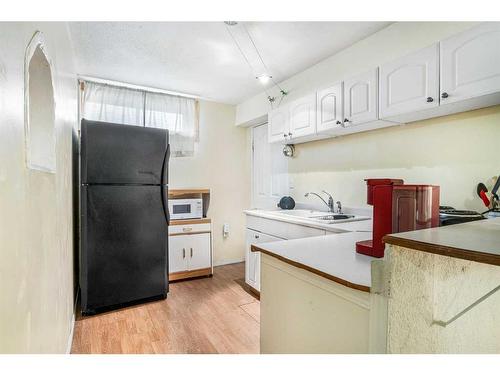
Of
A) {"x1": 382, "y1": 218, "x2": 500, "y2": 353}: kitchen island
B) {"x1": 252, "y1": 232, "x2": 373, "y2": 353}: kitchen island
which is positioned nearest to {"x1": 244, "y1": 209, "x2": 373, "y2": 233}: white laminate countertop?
{"x1": 252, "y1": 232, "x2": 373, "y2": 353}: kitchen island

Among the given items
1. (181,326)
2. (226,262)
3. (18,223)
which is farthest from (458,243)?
(226,262)

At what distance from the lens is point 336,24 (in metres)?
2.06

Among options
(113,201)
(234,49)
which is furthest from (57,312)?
(234,49)

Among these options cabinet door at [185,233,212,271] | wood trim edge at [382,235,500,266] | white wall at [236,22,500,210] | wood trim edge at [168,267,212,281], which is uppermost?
white wall at [236,22,500,210]

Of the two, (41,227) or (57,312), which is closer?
(41,227)

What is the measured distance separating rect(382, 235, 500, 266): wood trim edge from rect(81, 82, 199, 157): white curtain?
326 cm

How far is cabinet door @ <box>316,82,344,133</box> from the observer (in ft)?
7.43

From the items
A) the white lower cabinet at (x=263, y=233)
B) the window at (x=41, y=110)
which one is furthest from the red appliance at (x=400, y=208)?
the window at (x=41, y=110)

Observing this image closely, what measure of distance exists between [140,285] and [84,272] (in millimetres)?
497

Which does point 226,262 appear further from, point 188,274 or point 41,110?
point 41,110

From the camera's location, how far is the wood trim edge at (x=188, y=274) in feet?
10.3

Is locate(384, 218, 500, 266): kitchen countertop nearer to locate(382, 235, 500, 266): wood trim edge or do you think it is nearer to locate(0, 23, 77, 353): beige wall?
locate(382, 235, 500, 266): wood trim edge
